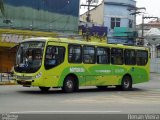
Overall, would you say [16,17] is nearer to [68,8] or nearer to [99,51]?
[68,8]

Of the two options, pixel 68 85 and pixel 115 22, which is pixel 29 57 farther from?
pixel 115 22

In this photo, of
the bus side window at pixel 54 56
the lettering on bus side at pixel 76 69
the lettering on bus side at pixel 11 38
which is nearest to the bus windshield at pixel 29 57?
the bus side window at pixel 54 56

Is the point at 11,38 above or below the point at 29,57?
above

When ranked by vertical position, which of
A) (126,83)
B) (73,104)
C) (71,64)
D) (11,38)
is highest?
(11,38)

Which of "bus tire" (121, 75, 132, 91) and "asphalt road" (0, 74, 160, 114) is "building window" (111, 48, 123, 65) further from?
"asphalt road" (0, 74, 160, 114)

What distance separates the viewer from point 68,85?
78.5ft

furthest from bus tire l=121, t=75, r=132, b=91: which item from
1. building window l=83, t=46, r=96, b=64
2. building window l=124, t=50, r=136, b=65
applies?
building window l=83, t=46, r=96, b=64

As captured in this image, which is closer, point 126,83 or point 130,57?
point 126,83

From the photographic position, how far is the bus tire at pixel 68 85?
2380 cm

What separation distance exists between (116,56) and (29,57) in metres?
6.45

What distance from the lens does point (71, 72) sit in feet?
78.6

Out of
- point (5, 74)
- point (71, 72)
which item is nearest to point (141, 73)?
point (71, 72)

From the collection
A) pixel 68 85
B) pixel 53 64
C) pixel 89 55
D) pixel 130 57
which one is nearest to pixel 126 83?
pixel 130 57

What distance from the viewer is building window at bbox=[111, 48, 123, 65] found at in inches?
1074
